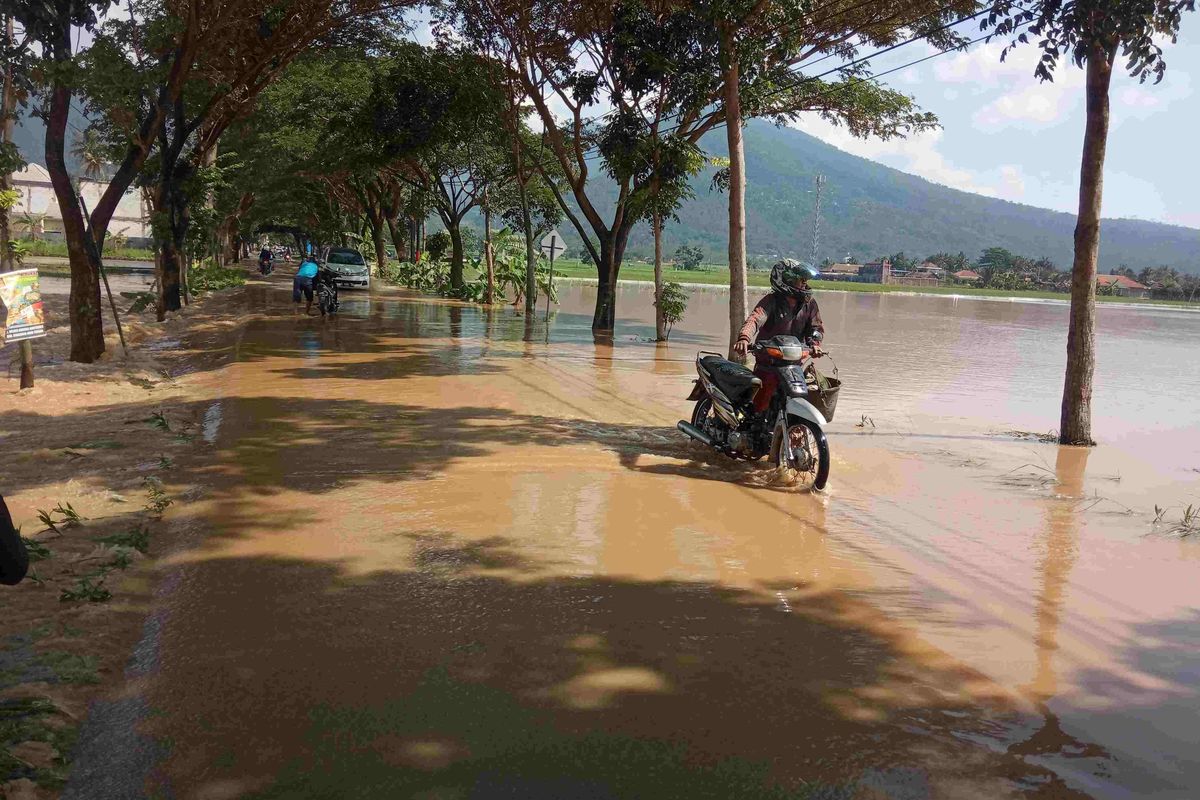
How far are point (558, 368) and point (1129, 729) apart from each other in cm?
1369

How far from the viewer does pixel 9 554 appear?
8.76ft

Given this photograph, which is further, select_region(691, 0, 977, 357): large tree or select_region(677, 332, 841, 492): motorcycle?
select_region(691, 0, 977, 357): large tree

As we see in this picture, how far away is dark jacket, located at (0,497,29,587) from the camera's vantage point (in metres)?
2.64

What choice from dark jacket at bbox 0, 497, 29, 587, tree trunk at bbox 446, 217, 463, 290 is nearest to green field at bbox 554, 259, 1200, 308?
tree trunk at bbox 446, 217, 463, 290

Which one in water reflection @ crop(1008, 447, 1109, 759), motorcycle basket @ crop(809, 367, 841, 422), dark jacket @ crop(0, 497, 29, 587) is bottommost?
water reflection @ crop(1008, 447, 1109, 759)

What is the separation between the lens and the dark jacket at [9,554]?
8.68ft

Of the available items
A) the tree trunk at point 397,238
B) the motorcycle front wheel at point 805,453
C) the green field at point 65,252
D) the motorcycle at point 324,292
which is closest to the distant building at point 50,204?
the green field at point 65,252

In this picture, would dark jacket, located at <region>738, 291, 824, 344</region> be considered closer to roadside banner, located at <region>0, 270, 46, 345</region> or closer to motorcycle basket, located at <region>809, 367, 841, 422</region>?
motorcycle basket, located at <region>809, 367, 841, 422</region>

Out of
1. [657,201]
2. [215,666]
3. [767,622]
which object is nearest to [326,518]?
[215,666]

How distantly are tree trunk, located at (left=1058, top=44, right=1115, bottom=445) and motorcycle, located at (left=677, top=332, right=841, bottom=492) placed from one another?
4.02 meters

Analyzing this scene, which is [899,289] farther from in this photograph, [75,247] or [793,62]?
[75,247]

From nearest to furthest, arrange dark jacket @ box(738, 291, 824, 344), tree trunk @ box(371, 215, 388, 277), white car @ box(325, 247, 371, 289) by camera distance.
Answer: dark jacket @ box(738, 291, 824, 344), white car @ box(325, 247, 371, 289), tree trunk @ box(371, 215, 388, 277)

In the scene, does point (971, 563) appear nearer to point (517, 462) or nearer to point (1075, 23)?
point (517, 462)

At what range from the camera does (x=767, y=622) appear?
5.25m
